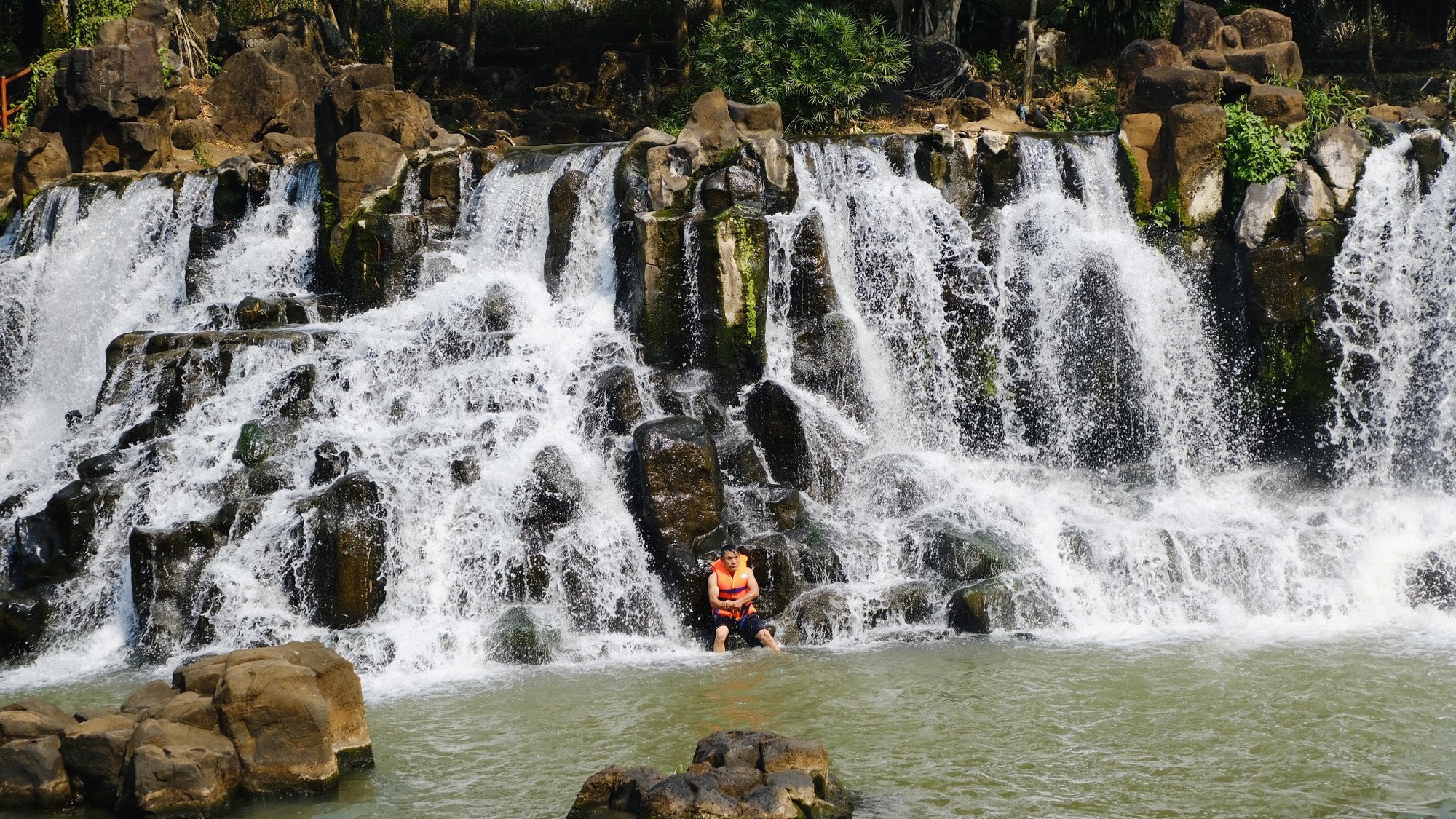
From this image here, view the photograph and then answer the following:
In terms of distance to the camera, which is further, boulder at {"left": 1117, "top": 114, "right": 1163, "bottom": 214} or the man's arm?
boulder at {"left": 1117, "top": 114, "right": 1163, "bottom": 214}

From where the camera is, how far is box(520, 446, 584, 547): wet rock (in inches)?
561

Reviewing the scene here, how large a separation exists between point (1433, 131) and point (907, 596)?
976cm

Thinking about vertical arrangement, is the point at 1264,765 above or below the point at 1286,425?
below

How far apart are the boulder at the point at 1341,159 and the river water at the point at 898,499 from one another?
0.29 meters

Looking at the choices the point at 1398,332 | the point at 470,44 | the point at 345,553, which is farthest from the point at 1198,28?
the point at 470,44

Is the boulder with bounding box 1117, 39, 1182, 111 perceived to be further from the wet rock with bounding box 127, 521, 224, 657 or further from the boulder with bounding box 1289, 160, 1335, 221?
the wet rock with bounding box 127, 521, 224, 657

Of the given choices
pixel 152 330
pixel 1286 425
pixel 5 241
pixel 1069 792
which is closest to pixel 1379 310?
pixel 1286 425

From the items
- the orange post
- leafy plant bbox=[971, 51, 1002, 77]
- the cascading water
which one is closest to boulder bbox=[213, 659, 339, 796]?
the cascading water

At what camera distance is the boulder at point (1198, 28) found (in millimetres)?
20391

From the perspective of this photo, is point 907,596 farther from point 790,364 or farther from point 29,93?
point 29,93

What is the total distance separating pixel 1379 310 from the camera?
17.1 metres

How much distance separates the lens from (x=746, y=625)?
12992 mm

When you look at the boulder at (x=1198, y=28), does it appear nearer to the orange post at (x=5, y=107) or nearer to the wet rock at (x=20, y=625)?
the wet rock at (x=20, y=625)

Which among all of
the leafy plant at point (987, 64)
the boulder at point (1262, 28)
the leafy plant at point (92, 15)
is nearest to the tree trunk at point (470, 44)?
the leafy plant at point (92, 15)
